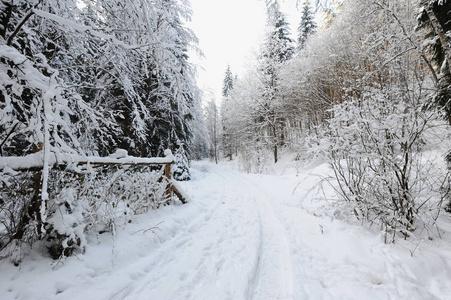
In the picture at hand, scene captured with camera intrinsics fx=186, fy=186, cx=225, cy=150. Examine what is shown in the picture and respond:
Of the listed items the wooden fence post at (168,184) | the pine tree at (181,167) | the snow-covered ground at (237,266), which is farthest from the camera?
the pine tree at (181,167)

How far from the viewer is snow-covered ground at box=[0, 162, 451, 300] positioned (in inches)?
82.3

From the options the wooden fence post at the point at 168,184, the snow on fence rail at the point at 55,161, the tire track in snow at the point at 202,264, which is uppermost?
the snow on fence rail at the point at 55,161

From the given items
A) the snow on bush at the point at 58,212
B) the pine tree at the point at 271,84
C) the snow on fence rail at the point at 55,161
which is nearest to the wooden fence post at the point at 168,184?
the snow on fence rail at the point at 55,161

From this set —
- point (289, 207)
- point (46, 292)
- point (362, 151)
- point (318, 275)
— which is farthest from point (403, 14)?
point (46, 292)

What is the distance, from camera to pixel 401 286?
2.23 metres

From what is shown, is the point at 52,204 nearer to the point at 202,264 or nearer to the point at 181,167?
the point at 202,264

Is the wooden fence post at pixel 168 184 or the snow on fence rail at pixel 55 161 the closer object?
the snow on fence rail at pixel 55 161

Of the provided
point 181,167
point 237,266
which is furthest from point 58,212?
point 181,167

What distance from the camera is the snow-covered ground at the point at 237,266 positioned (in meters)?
2.09

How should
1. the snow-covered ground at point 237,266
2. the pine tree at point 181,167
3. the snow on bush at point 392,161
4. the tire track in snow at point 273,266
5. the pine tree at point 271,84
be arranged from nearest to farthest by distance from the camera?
the snow-covered ground at point 237,266
the tire track in snow at point 273,266
the snow on bush at point 392,161
the pine tree at point 181,167
the pine tree at point 271,84

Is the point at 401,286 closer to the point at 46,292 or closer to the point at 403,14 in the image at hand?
the point at 46,292

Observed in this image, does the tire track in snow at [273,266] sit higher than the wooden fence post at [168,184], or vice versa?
the wooden fence post at [168,184]

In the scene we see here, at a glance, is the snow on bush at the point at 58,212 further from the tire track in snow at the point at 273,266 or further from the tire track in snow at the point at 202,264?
the tire track in snow at the point at 273,266

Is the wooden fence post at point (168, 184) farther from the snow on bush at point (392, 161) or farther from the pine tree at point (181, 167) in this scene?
the pine tree at point (181, 167)
